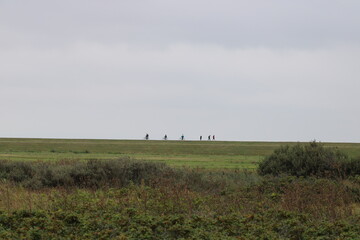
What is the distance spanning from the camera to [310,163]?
1070 inches

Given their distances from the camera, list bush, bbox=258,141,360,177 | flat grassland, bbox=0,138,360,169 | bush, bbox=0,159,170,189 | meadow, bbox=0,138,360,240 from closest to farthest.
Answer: meadow, bbox=0,138,360,240 → bush, bbox=0,159,170,189 → bush, bbox=258,141,360,177 → flat grassland, bbox=0,138,360,169

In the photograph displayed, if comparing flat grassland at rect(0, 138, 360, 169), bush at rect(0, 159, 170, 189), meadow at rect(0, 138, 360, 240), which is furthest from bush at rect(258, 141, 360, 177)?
flat grassland at rect(0, 138, 360, 169)

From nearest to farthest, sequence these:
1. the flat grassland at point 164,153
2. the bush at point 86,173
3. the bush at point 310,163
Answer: the bush at point 86,173 → the bush at point 310,163 → the flat grassland at point 164,153

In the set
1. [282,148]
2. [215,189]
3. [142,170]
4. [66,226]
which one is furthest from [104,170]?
[66,226]

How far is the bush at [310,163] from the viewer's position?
27.0 metres

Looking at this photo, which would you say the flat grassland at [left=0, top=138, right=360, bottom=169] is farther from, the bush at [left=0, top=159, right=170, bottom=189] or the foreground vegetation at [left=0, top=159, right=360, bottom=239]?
the foreground vegetation at [left=0, top=159, right=360, bottom=239]

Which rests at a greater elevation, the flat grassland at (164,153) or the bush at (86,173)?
the flat grassland at (164,153)

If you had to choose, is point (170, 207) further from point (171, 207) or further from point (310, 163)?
point (310, 163)

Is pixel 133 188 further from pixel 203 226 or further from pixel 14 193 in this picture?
pixel 203 226

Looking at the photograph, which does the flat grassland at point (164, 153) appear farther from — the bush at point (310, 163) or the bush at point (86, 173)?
the bush at point (86, 173)

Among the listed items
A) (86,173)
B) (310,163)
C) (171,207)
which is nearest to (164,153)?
(310,163)

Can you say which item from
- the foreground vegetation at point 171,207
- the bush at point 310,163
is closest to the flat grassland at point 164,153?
the bush at point 310,163

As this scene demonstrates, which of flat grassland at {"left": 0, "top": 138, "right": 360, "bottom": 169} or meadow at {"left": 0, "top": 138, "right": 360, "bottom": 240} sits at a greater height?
flat grassland at {"left": 0, "top": 138, "right": 360, "bottom": 169}

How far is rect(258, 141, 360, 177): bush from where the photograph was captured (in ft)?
88.6
